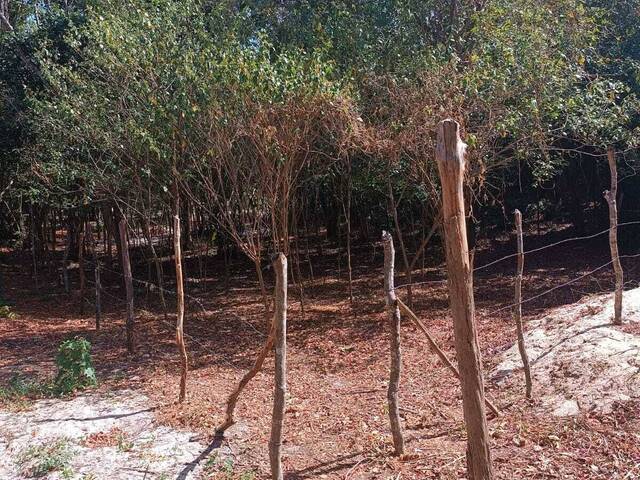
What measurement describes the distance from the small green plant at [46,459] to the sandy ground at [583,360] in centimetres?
362

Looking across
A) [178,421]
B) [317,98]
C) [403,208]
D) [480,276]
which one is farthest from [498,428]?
[403,208]

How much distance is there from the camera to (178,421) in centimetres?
541

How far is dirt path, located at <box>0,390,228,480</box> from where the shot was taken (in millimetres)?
Result: 4551

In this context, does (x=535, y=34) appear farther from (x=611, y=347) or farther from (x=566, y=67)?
(x=611, y=347)

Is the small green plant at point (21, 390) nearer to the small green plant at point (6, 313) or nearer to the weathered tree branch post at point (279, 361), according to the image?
the weathered tree branch post at point (279, 361)

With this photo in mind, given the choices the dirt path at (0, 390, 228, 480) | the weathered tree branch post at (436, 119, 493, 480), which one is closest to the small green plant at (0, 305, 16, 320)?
the dirt path at (0, 390, 228, 480)

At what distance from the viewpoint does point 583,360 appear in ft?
18.3

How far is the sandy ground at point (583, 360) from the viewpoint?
498 centimetres

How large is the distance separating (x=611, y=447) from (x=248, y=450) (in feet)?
8.20

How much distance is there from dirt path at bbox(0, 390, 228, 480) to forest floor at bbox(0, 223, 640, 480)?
69mm

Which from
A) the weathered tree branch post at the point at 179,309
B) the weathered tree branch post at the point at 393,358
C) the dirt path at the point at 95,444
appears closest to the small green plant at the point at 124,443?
the dirt path at the point at 95,444

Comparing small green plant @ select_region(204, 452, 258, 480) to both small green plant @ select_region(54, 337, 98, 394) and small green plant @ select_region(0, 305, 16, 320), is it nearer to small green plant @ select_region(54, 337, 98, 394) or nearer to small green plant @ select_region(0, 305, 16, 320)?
small green plant @ select_region(54, 337, 98, 394)

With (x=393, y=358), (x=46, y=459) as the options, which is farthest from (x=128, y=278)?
(x=393, y=358)

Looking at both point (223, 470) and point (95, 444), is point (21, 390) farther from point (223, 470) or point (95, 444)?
point (223, 470)
